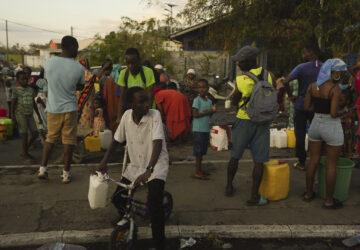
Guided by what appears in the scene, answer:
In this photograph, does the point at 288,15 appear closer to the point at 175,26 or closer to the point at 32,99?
the point at 32,99

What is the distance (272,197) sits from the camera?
15.4 ft

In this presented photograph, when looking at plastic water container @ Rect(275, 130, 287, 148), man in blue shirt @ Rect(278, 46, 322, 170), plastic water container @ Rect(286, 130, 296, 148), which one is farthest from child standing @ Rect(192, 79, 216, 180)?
plastic water container @ Rect(286, 130, 296, 148)

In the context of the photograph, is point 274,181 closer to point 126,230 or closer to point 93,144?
point 126,230

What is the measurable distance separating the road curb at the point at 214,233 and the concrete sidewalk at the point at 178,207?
5.3 inches

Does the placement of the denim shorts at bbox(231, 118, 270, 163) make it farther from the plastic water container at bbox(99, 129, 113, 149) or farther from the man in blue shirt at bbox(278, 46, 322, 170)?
the plastic water container at bbox(99, 129, 113, 149)

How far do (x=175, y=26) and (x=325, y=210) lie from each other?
80.3ft

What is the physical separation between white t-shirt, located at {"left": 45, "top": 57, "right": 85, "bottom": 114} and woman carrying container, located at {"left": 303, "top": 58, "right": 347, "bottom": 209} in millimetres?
3459

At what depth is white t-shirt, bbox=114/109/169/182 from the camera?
10.9 feet

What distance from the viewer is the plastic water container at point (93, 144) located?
7.46m

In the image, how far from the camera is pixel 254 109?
422 cm

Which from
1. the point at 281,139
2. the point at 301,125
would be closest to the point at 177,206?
the point at 301,125

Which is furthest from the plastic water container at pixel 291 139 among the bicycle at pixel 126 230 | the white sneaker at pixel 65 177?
the bicycle at pixel 126 230

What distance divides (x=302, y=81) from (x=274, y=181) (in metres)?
2.05

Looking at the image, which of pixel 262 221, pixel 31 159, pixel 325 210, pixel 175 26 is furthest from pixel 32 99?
pixel 175 26
